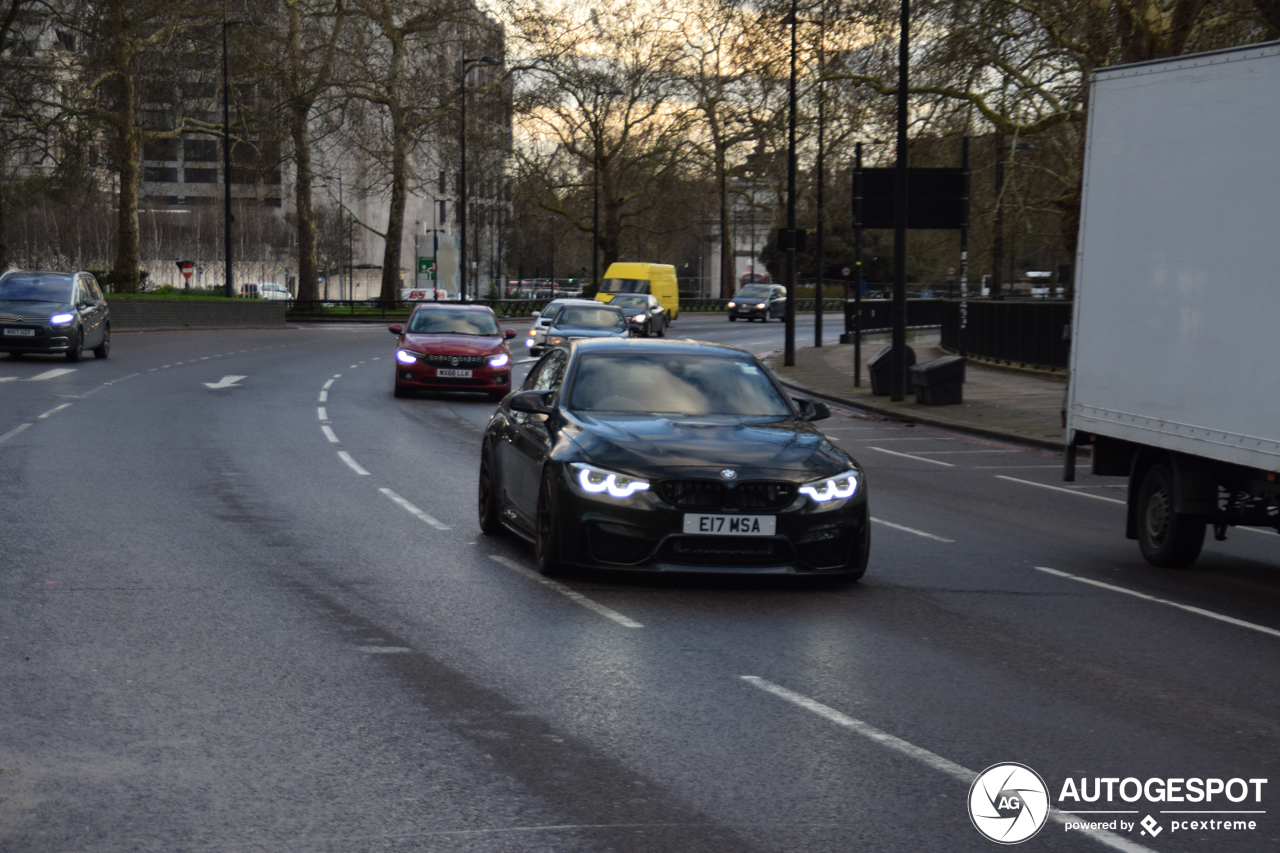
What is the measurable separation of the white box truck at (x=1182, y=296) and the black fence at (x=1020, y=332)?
21.7 meters

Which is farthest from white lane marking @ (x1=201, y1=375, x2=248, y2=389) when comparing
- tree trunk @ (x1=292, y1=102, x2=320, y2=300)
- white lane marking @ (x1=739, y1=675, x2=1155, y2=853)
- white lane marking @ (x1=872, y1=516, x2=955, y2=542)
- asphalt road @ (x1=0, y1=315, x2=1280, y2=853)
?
tree trunk @ (x1=292, y1=102, x2=320, y2=300)

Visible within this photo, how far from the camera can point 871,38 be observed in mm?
31422

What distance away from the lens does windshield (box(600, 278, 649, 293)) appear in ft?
219

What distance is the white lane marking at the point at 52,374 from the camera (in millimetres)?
26734

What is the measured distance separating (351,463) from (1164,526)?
836cm

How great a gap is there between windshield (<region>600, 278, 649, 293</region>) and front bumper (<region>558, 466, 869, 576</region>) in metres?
57.7

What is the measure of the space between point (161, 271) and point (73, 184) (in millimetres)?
47467

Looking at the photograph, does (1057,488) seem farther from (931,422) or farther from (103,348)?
(103,348)

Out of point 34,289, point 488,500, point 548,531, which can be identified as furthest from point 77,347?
point 548,531

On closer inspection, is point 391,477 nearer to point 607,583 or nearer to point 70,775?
point 607,583

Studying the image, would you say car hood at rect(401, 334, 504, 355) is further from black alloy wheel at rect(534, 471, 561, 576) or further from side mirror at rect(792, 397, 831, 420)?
black alloy wheel at rect(534, 471, 561, 576)

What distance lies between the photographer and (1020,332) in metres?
36.5

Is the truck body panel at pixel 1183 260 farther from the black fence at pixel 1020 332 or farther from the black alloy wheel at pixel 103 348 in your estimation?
the black alloy wheel at pixel 103 348

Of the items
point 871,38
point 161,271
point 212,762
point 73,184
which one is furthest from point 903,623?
point 161,271
